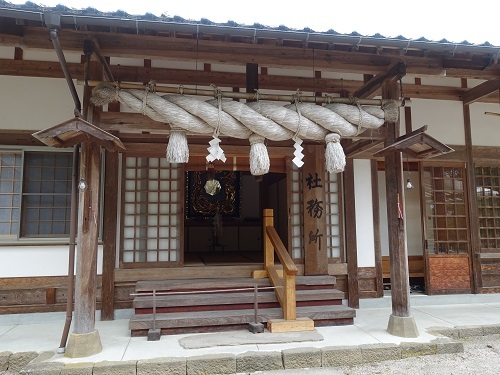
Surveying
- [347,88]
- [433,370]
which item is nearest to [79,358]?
[433,370]

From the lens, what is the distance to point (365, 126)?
17.1 feet

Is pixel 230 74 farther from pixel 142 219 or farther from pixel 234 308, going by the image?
pixel 234 308

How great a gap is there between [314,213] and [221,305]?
2.45 meters

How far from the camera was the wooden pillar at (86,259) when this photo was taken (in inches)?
177

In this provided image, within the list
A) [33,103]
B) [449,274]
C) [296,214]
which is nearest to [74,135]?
[33,103]

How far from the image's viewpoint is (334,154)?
4.93 meters

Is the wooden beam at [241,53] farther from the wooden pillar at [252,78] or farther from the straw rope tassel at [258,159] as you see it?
the straw rope tassel at [258,159]

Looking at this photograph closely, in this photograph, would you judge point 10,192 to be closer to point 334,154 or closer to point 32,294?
point 32,294

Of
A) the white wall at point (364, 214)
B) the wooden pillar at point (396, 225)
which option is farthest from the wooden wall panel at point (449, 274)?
the wooden pillar at point (396, 225)

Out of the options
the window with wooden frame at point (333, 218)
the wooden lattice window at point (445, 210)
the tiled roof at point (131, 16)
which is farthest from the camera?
the wooden lattice window at point (445, 210)

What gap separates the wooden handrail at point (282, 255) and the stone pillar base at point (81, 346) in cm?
273

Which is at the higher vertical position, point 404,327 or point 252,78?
point 252,78

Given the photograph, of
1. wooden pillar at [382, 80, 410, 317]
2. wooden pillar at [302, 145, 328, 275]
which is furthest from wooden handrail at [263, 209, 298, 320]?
wooden pillar at [382, 80, 410, 317]

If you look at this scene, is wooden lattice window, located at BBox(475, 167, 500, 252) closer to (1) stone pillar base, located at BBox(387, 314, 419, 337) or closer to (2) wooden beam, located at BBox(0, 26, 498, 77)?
(2) wooden beam, located at BBox(0, 26, 498, 77)
